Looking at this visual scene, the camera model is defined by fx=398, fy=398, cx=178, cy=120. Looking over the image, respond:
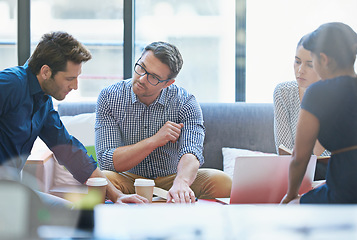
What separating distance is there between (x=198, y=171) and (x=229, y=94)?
115 cm

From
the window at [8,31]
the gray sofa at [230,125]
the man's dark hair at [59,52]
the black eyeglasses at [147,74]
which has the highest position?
the window at [8,31]

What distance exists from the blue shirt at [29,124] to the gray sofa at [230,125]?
882 millimetres

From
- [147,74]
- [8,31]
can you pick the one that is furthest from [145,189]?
[8,31]

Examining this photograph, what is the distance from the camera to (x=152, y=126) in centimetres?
116

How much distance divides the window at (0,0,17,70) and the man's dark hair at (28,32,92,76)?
156 cm

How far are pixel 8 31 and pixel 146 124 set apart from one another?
1462 millimetres

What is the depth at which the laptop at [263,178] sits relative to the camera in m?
0.53

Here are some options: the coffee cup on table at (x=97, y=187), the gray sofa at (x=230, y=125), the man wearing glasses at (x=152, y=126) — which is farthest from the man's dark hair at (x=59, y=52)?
the gray sofa at (x=230, y=125)

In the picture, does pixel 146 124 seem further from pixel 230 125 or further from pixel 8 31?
pixel 8 31

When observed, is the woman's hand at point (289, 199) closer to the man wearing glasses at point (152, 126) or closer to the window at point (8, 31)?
the man wearing glasses at point (152, 126)

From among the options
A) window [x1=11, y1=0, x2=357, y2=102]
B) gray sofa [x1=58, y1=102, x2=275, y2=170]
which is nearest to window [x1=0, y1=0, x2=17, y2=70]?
window [x1=11, y1=0, x2=357, y2=102]

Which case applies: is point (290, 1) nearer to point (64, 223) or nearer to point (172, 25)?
point (64, 223)

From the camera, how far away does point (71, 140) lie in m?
0.82

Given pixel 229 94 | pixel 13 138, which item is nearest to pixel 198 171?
pixel 13 138
